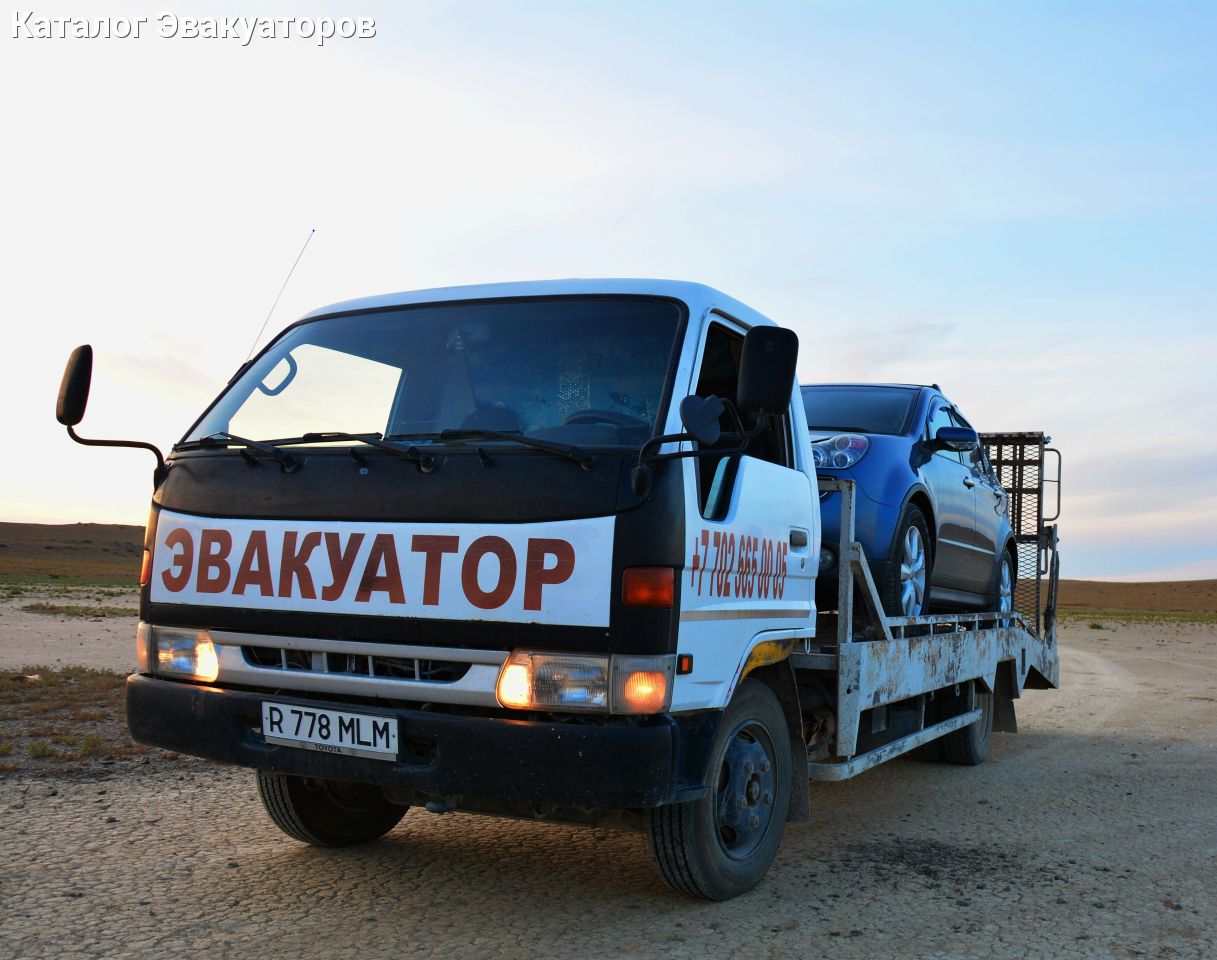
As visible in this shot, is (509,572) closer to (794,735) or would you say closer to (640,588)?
(640,588)

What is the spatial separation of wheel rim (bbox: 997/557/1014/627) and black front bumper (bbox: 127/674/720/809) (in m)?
5.45

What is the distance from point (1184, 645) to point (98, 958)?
87.1ft

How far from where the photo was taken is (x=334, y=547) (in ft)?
12.8


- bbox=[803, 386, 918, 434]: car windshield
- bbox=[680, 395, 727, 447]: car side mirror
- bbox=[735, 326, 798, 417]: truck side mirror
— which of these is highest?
bbox=[803, 386, 918, 434]: car windshield

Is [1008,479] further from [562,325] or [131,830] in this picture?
[131,830]

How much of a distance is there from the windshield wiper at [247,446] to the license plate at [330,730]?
85 cm

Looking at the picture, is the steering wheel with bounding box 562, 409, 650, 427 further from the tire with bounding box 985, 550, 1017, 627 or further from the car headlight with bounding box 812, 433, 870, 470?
the tire with bounding box 985, 550, 1017, 627

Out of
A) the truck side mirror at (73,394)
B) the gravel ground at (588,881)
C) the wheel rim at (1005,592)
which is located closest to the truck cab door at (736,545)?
the gravel ground at (588,881)

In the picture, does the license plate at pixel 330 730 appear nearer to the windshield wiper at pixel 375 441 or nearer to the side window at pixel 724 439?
the windshield wiper at pixel 375 441

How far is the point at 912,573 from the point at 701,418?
335cm

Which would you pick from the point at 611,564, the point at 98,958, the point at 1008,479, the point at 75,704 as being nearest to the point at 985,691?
the point at 1008,479

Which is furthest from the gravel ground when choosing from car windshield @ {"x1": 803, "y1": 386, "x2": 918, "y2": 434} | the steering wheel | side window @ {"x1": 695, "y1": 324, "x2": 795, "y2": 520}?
car windshield @ {"x1": 803, "y1": 386, "x2": 918, "y2": 434}

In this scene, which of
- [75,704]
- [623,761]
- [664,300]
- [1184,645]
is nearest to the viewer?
[623,761]

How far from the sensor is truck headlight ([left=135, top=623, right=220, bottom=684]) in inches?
164
